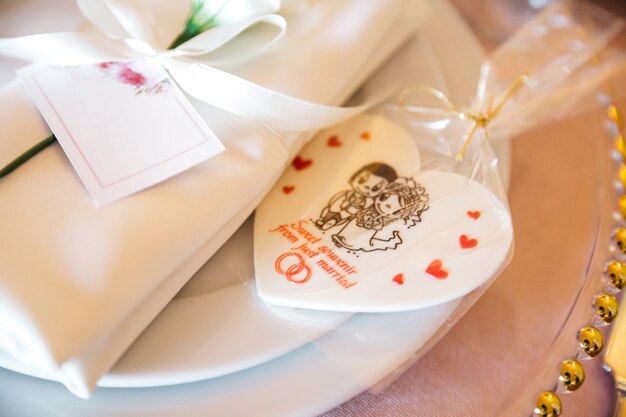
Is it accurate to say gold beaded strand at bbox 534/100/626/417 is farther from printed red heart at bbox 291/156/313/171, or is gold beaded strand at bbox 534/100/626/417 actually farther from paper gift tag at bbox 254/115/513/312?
printed red heart at bbox 291/156/313/171

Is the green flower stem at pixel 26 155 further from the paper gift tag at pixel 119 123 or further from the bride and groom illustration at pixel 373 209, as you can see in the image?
the bride and groom illustration at pixel 373 209

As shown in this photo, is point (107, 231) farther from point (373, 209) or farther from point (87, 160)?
point (373, 209)

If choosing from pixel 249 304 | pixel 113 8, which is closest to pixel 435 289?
pixel 249 304

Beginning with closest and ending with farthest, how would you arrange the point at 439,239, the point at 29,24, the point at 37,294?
the point at 37,294 → the point at 439,239 → the point at 29,24

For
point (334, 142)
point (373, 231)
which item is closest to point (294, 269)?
point (373, 231)

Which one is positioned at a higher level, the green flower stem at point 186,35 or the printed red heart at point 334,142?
the green flower stem at point 186,35

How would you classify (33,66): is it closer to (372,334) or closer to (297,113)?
(297,113)

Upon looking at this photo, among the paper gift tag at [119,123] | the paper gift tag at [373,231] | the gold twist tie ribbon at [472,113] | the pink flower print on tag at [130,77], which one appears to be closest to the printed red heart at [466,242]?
the paper gift tag at [373,231]
